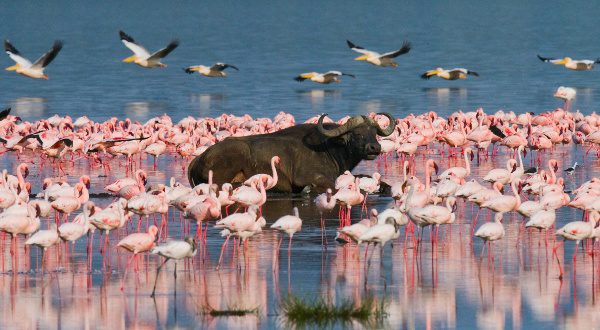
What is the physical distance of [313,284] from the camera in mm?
12984

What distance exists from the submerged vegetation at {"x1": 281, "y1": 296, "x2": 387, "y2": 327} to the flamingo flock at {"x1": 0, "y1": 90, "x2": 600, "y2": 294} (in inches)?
62.0

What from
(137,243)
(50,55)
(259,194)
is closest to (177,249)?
(137,243)

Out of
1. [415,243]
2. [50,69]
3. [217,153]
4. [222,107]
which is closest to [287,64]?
[50,69]

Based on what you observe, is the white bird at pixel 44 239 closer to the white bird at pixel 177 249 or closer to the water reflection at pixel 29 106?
the white bird at pixel 177 249

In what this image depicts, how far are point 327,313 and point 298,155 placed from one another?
33.5 feet

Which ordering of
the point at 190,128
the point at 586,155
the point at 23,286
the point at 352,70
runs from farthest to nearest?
the point at 352,70 → the point at 190,128 → the point at 586,155 → the point at 23,286

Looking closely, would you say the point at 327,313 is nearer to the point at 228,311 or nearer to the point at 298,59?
the point at 228,311

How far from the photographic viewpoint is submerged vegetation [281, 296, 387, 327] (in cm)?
1119

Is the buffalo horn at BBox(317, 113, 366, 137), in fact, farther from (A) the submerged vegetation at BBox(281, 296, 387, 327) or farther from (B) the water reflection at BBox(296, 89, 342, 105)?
(B) the water reflection at BBox(296, 89, 342, 105)

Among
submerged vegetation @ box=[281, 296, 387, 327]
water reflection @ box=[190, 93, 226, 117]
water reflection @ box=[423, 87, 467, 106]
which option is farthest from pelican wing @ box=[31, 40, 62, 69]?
submerged vegetation @ box=[281, 296, 387, 327]

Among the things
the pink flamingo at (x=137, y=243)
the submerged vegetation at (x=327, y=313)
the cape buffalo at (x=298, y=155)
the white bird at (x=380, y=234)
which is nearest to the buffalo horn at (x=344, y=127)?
the cape buffalo at (x=298, y=155)

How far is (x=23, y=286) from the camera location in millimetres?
12898

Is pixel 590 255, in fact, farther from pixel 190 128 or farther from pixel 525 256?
pixel 190 128

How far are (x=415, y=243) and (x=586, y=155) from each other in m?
10.5
